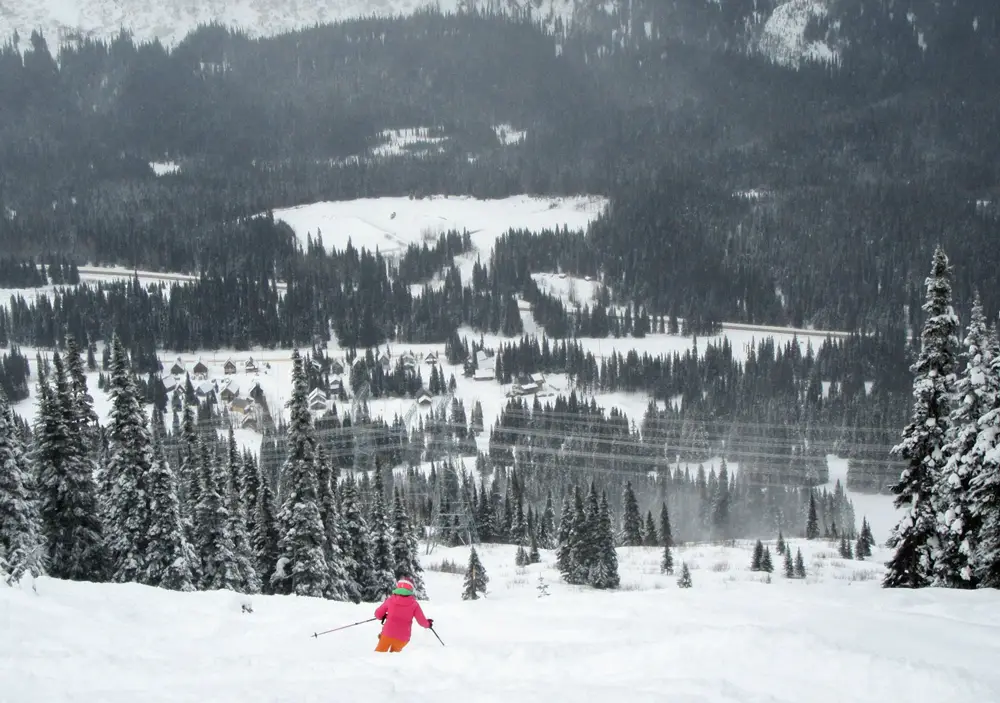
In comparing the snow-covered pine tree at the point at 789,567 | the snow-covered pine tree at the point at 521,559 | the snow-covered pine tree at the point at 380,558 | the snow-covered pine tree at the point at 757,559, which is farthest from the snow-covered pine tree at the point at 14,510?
the snow-covered pine tree at the point at 757,559

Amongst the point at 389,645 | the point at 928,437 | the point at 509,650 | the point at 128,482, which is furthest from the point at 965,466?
the point at 128,482

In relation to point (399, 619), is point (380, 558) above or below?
below

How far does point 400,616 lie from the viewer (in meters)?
16.1

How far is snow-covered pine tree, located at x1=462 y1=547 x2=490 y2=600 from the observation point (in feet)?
149

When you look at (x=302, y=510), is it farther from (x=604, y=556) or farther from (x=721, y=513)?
(x=721, y=513)

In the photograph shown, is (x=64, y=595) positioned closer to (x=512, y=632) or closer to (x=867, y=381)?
(x=512, y=632)

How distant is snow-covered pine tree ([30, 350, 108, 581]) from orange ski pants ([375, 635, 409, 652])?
25.4 m

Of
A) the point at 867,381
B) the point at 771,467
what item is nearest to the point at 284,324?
the point at 771,467

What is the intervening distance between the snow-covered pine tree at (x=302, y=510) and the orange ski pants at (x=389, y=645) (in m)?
21.1

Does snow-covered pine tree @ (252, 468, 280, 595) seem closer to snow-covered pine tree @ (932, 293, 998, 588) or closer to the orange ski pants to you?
the orange ski pants

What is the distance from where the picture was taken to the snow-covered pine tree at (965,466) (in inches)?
1049

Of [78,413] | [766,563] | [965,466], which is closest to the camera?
[965,466]

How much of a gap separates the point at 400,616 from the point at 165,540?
78.0ft

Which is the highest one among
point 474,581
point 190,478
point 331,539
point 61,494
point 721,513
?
point 61,494
